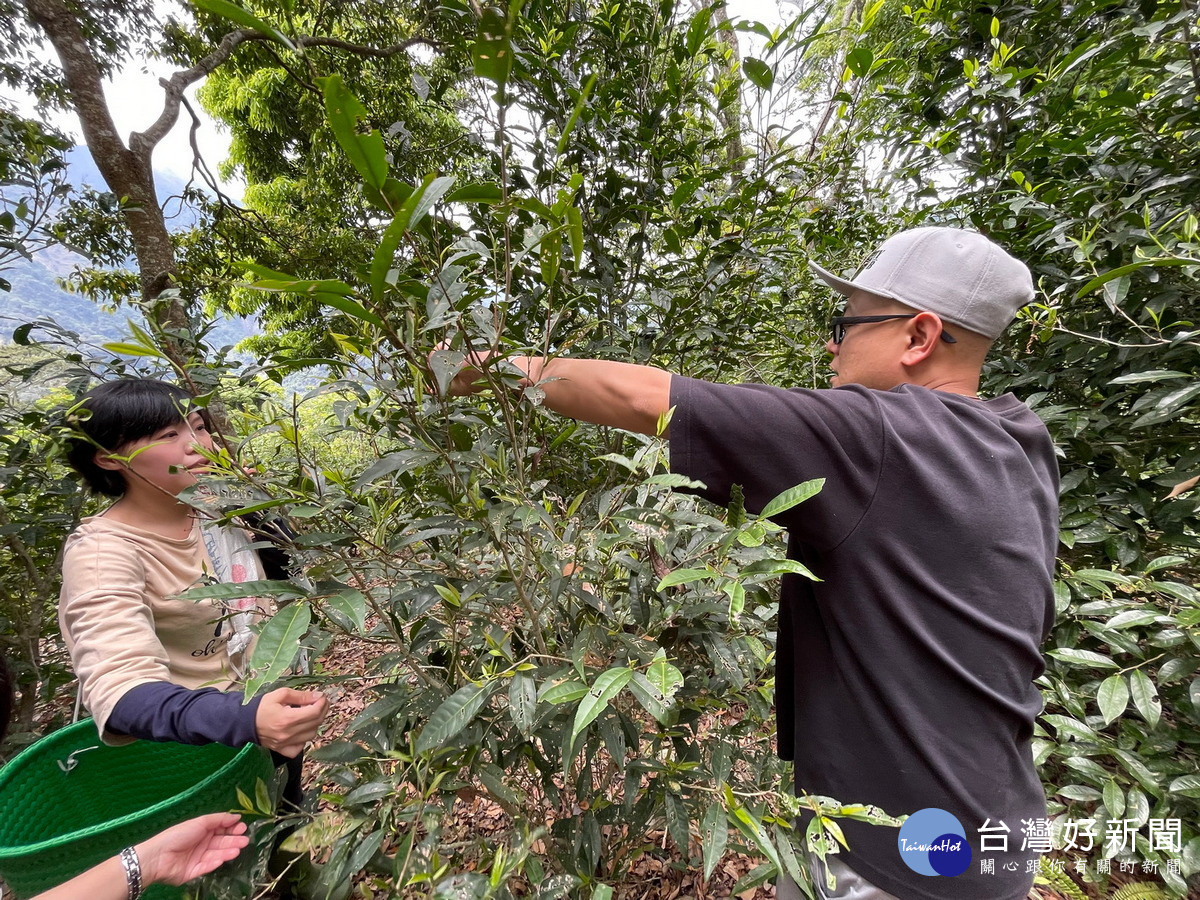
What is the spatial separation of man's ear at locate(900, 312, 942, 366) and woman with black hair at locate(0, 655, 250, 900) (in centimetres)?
157

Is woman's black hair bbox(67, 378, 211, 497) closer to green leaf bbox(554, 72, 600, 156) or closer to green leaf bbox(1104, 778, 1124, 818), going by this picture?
green leaf bbox(554, 72, 600, 156)

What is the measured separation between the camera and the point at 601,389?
0.90 metres

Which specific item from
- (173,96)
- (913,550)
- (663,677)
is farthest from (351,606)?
(173,96)

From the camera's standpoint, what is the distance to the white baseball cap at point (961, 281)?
3.33ft

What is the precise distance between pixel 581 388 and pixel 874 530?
560 millimetres

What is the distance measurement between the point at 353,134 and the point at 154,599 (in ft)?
4.43

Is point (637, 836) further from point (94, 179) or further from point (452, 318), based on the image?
point (94, 179)

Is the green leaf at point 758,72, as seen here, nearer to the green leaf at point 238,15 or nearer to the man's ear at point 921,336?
the man's ear at point 921,336

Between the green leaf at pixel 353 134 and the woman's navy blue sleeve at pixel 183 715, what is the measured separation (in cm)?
93

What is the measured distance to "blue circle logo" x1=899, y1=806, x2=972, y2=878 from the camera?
3.03ft

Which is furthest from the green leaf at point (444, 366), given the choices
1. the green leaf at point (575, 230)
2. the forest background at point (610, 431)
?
the green leaf at point (575, 230)

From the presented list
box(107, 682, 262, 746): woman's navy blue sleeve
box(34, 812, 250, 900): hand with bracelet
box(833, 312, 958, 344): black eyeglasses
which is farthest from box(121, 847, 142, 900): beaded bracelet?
box(833, 312, 958, 344): black eyeglasses

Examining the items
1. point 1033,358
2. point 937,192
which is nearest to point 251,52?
point 937,192

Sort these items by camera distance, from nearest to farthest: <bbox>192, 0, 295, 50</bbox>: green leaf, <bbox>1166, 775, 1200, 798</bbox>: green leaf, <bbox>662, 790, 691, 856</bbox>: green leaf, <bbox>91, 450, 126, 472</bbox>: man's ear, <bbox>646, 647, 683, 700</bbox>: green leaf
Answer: <bbox>192, 0, 295, 50</bbox>: green leaf < <bbox>646, 647, 683, 700</bbox>: green leaf < <bbox>662, 790, 691, 856</bbox>: green leaf < <bbox>91, 450, 126, 472</bbox>: man's ear < <bbox>1166, 775, 1200, 798</bbox>: green leaf
